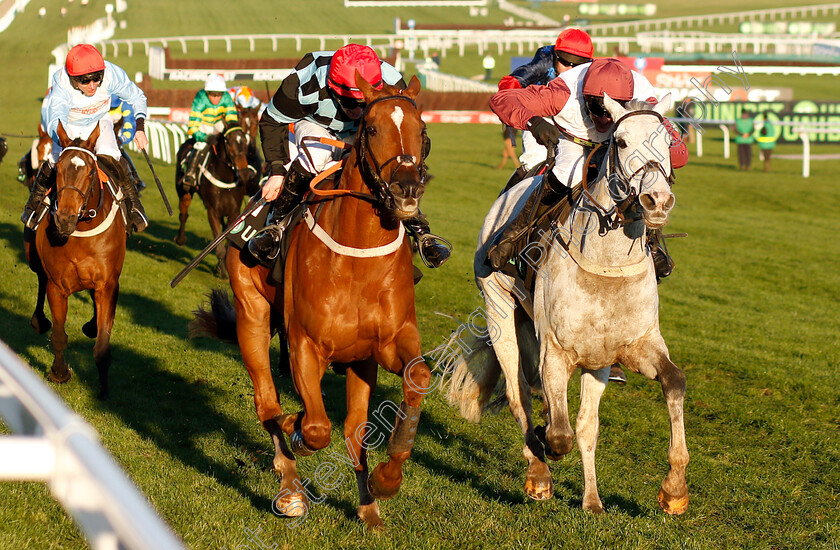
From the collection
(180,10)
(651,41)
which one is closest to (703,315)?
(651,41)

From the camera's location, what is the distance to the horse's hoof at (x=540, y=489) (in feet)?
16.9

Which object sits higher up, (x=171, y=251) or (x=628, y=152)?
(x=628, y=152)

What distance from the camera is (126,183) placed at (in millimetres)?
7926

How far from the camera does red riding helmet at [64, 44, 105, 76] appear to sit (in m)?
7.55

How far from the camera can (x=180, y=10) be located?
64750 millimetres

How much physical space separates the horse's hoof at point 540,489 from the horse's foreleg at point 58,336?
4126mm

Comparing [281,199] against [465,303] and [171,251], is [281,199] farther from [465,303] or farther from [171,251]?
[171,251]

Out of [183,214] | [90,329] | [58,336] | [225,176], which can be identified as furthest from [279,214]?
[183,214]

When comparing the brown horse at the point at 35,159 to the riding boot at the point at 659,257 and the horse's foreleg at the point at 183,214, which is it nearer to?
the horse's foreleg at the point at 183,214

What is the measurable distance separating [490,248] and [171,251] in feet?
Answer: 29.8

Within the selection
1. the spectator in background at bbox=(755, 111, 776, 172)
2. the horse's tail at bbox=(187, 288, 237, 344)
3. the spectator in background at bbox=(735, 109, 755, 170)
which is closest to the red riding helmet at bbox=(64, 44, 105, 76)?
the horse's tail at bbox=(187, 288, 237, 344)

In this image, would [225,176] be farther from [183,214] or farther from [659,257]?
[659,257]

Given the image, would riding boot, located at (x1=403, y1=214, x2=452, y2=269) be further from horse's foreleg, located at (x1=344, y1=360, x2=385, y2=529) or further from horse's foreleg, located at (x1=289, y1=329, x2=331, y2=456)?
horse's foreleg, located at (x1=289, y1=329, x2=331, y2=456)

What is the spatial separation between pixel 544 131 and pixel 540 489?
2.06m
